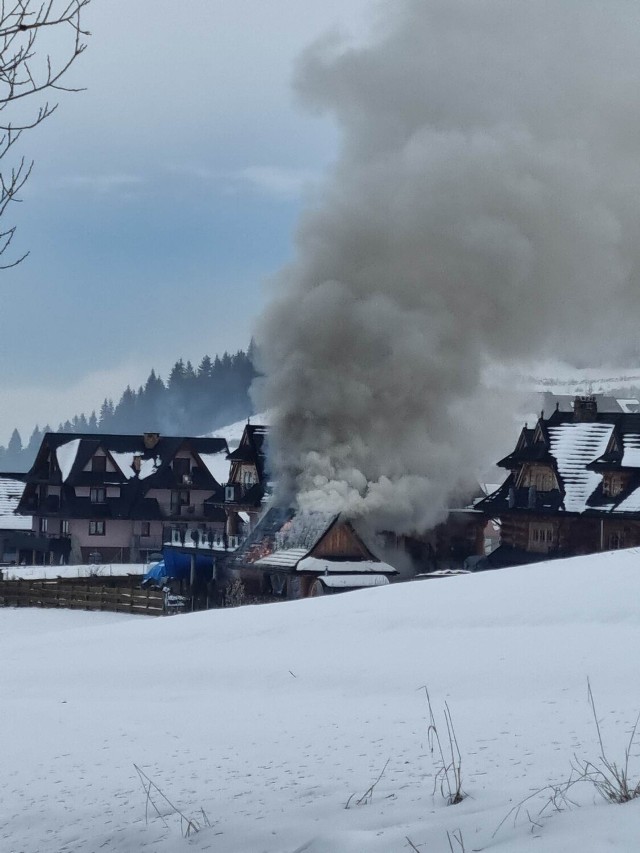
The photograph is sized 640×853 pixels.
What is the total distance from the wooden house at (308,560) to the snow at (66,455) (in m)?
25.0

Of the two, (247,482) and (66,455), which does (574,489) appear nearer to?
(247,482)

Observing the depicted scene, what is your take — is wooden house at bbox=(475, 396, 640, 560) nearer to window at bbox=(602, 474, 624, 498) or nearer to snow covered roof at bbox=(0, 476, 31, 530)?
window at bbox=(602, 474, 624, 498)

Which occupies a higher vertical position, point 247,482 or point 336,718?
point 247,482

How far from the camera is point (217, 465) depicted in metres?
71.1

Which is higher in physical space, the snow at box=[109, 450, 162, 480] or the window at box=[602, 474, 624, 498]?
the snow at box=[109, 450, 162, 480]

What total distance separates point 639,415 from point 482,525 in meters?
10.9

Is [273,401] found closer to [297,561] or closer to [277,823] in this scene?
[297,561]

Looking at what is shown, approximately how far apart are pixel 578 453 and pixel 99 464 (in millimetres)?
32507

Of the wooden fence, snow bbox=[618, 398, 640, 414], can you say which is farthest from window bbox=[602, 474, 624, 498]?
snow bbox=[618, 398, 640, 414]

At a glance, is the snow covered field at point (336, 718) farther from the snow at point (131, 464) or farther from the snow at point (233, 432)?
the snow at point (233, 432)

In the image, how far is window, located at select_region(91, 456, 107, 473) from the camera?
68.6 meters

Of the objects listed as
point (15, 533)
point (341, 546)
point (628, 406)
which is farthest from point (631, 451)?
point (628, 406)

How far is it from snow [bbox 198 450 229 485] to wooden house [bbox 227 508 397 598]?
79.2ft

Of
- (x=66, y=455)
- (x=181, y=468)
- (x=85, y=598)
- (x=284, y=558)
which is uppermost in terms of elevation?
(x=66, y=455)
